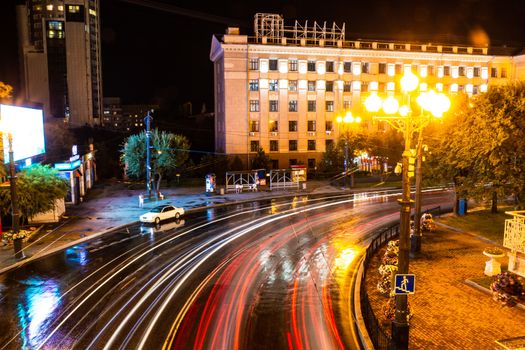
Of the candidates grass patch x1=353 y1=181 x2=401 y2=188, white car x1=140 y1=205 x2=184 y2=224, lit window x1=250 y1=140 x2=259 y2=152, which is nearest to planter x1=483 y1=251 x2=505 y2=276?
white car x1=140 y1=205 x2=184 y2=224

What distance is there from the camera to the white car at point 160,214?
29375mm

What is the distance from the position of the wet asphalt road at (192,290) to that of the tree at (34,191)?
5333mm

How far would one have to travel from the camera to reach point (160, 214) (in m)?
29.8

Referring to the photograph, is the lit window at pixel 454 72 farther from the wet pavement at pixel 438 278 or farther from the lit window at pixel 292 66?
the wet pavement at pixel 438 278

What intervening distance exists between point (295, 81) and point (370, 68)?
1229 centimetres

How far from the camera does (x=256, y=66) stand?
56.5 meters

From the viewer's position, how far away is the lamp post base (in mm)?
10266

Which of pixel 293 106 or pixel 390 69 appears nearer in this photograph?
pixel 293 106

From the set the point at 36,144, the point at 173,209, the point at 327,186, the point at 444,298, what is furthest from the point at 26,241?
the point at 327,186

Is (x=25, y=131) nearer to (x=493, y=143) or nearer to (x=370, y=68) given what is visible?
(x=493, y=143)

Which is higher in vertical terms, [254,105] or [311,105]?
[311,105]

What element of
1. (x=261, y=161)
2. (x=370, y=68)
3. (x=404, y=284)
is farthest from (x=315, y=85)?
(x=404, y=284)

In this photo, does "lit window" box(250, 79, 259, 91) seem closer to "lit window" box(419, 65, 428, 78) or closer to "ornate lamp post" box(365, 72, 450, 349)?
"lit window" box(419, 65, 428, 78)

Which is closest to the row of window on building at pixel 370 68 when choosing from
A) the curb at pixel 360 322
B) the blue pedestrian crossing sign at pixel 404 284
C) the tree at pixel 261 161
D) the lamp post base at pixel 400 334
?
the tree at pixel 261 161
